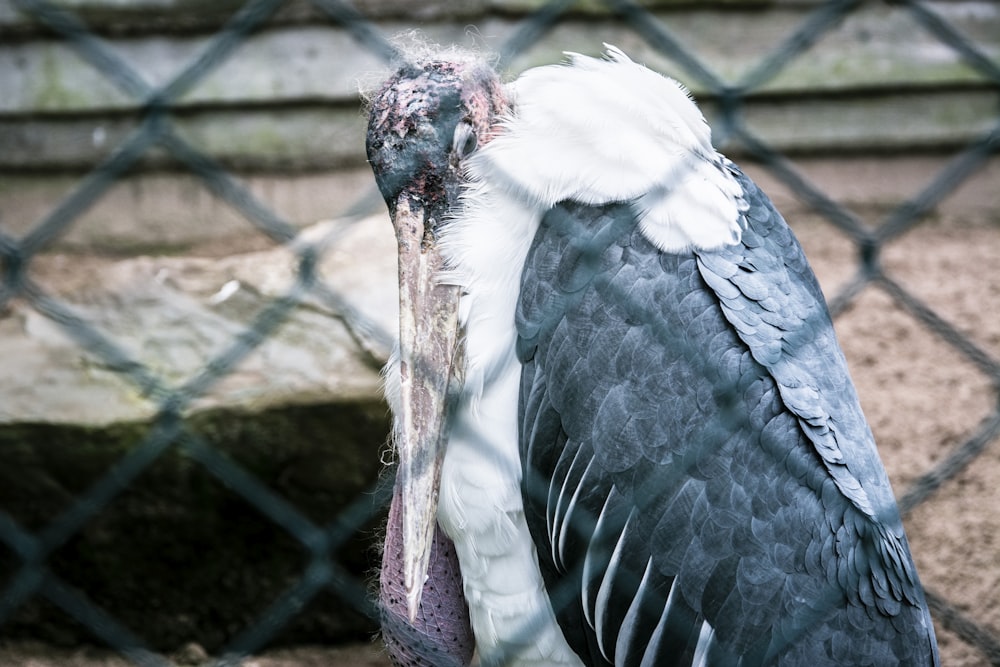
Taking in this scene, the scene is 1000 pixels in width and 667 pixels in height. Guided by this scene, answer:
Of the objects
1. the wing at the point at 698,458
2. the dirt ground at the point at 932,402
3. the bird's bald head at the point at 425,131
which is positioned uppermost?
the dirt ground at the point at 932,402

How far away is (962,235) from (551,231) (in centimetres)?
259

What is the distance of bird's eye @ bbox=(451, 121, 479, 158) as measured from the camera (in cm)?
150

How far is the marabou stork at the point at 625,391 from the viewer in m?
1.40

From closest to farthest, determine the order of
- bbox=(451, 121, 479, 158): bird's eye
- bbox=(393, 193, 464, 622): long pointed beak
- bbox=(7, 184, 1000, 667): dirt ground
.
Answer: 1. bbox=(393, 193, 464, 622): long pointed beak
2. bbox=(451, 121, 479, 158): bird's eye
3. bbox=(7, 184, 1000, 667): dirt ground

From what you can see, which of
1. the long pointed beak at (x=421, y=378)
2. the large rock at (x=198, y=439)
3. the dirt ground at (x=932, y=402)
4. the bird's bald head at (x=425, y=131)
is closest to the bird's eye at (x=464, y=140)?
the bird's bald head at (x=425, y=131)

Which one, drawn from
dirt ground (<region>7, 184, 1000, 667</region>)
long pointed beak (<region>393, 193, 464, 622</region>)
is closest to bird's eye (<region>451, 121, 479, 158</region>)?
long pointed beak (<region>393, 193, 464, 622</region>)

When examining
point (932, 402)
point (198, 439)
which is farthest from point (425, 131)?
point (932, 402)

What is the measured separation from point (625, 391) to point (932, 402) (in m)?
1.90

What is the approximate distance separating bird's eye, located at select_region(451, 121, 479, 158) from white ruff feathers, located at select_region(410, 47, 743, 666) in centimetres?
3

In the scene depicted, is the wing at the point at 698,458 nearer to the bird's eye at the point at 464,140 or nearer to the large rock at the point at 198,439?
the bird's eye at the point at 464,140

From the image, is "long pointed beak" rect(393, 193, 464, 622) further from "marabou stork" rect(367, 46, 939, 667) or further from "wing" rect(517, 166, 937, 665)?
"wing" rect(517, 166, 937, 665)

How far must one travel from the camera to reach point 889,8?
3.51 metres

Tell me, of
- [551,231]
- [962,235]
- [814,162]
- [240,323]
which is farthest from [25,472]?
[962,235]

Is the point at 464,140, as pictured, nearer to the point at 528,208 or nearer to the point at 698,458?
the point at 528,208
